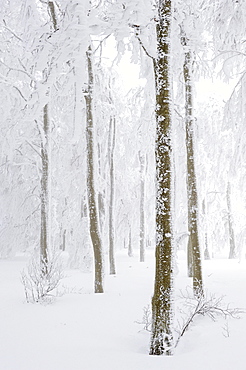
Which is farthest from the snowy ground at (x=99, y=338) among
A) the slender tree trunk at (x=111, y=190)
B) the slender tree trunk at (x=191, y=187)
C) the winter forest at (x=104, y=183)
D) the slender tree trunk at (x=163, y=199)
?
the slender tree trunk at (x=111, y=190)

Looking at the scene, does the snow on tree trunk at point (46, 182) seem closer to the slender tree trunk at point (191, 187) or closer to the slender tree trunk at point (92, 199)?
the slender tree trunk at point (92, 199)

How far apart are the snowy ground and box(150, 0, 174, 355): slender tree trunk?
13.7 inches

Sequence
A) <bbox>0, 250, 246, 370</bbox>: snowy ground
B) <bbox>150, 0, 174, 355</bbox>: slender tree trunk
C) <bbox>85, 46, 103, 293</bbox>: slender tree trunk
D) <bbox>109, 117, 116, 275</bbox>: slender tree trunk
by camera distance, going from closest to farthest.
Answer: <bbox>0, 250, 246, 370</bbox>: snowy ground, <bbox>150, 0, 174, 355</bbox>: slender tree trunk, <bbox>85, 46, 103, 293</bbox>: slender tree trunk, <bbox>109, 117, 116, 275</bbox>: slender tree trunk

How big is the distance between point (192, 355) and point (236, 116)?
5.03 meters

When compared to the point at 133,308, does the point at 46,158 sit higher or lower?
higher

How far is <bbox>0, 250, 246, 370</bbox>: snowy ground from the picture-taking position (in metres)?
4.06

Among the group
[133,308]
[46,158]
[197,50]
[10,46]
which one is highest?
[10,46]

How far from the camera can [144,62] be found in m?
7.56

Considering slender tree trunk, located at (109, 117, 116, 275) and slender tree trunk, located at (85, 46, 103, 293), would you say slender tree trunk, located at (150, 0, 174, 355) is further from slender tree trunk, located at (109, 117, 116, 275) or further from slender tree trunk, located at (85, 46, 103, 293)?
slender tree trunk, located at (109, 117, 116, 275)

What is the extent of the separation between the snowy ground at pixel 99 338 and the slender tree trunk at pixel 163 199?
348 millimetres

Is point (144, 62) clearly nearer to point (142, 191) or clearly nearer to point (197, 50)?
point (197, 50)

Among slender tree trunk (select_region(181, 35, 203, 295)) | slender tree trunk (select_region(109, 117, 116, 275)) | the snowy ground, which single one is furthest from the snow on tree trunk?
slender tree trunk (select_region(181, 35, 203, 295))

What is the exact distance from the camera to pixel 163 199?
461 centimetres

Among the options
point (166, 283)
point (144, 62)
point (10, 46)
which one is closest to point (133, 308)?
point (166, 283)
